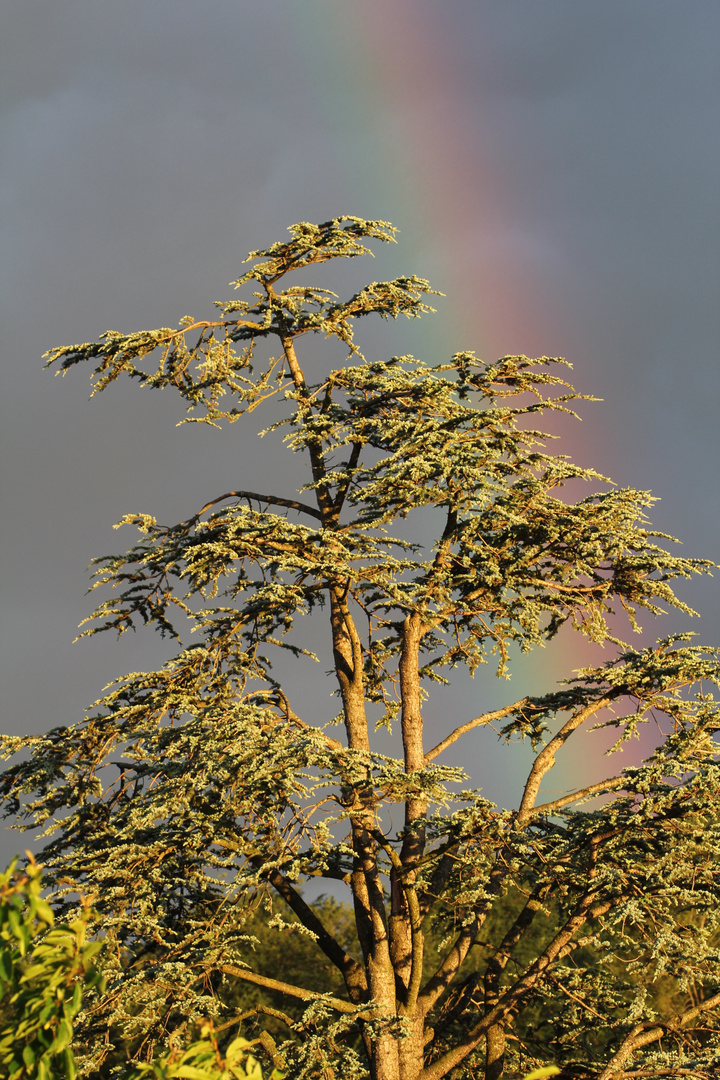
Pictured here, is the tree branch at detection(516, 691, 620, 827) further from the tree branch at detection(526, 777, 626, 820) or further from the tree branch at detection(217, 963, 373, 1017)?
the tree branch at detection(217, 963, 373, 1017)

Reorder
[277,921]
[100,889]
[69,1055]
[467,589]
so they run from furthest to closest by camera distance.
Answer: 1. [467,589]
2. [100,889]
3. [277,921]
4. [69,1055]

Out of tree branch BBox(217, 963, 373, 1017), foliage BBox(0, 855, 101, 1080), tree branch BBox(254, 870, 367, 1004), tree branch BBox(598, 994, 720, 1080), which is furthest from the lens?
tree branch BBox(254, 870, 367, 1004)

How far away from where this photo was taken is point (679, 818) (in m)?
12.6

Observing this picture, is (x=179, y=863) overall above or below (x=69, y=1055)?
above

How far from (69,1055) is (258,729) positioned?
24.6 feet

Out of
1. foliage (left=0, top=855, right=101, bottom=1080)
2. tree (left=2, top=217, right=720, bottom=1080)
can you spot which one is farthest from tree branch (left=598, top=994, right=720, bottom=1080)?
foliage (left=0, top=855, right=101, bottom=1080)

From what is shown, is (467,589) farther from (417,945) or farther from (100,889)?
(100,889)

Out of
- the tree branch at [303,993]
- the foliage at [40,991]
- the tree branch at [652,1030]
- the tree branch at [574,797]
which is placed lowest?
the foliage at [40,991]

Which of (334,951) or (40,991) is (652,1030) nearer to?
(334,951)

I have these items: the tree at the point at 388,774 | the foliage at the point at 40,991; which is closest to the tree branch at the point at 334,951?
the tree at the point at 388,774

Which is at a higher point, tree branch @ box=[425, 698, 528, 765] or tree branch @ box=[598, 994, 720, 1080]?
tree branch @ box=[425, 698, 528, 765]

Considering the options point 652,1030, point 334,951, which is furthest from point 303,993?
point 652,1030

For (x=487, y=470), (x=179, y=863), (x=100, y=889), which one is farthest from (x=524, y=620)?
(x=100, y=889)

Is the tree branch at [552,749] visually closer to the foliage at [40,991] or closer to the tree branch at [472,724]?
the tree branch at [472,724]
